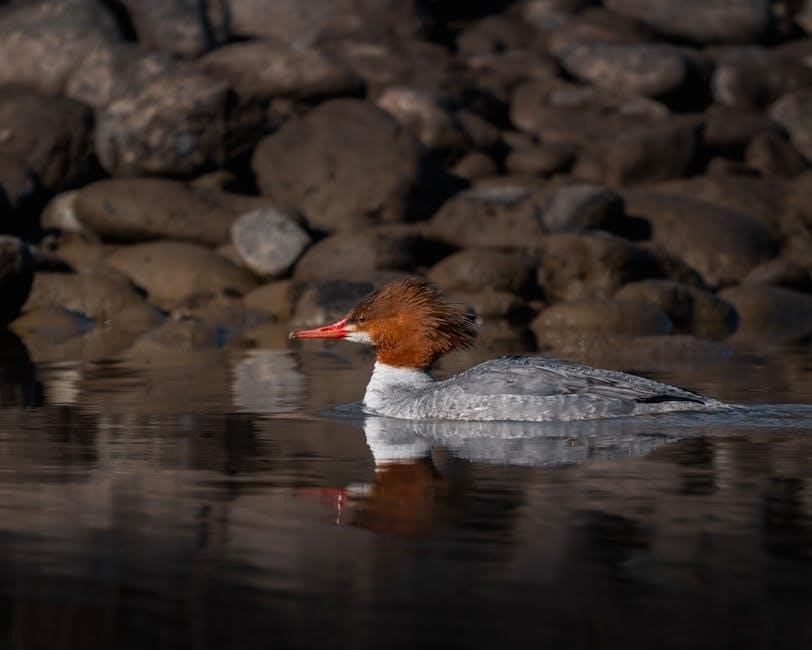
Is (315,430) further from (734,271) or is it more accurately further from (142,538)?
(734,271)

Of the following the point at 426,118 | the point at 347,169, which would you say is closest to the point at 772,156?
the point at 426,118

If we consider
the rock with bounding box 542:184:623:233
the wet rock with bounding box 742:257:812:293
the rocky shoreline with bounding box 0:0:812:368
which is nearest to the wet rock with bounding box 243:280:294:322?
the rocky shoreline with bounding box 0:0:812:368

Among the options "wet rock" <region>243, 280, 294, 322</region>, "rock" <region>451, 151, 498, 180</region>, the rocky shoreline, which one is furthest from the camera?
"rock" <region>451, 151, 498, 180</region>

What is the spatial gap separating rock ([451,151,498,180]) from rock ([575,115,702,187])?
4.03 ft

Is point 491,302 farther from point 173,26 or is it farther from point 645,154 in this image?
point 173,26

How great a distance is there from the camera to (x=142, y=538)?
238 inches

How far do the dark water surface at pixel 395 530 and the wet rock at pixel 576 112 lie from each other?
47.0 ft

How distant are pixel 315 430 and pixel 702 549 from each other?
3924 millimetres

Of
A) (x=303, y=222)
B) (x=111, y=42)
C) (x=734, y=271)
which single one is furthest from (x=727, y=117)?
(x=111, y=42)

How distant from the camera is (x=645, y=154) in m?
22.8

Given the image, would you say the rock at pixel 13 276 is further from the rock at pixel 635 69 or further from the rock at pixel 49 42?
the rock at pixel 635 69

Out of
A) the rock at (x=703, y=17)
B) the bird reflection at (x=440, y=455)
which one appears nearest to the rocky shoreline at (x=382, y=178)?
the rock at (x=703, y=17)

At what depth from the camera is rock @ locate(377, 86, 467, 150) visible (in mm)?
23094

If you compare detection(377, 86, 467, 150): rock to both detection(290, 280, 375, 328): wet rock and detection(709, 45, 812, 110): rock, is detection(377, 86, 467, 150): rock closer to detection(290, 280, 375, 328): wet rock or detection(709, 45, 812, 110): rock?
detection(709, 45, 812, 110): rock
